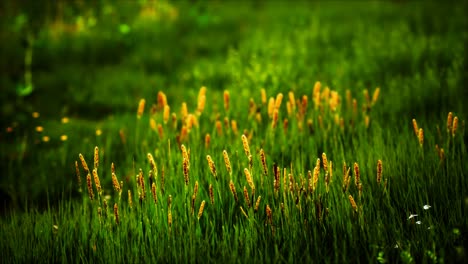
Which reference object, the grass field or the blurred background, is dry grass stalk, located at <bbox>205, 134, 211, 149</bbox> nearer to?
the grass field

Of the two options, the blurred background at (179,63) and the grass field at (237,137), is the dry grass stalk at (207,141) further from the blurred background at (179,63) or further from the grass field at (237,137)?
the blurred background at (179,63)

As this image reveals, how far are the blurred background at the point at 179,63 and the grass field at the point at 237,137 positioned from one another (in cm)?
3

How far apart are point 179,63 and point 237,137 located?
10.5 ft

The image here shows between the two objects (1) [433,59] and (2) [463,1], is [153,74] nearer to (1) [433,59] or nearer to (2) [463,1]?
(1) [433,59]

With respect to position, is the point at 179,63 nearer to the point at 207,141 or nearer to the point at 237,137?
the point at 237,137

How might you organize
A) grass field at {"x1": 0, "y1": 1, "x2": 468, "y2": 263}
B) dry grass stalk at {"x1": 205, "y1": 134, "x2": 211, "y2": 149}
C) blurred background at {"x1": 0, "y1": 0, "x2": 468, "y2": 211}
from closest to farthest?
1. grass field at {"x1": 0, "y1": 1, "x2": 468, "y2": 263}
2. dry grass stalk at {"x1": 205, "y1": 134, "x2": 211, "y2": 149}
3. blurred background at {"x1": 0, "y1": 0, "x2": 468, "y2": 211}

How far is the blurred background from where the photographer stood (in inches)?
142

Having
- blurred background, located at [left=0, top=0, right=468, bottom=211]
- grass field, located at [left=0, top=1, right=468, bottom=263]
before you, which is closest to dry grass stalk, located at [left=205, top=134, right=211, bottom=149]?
grass field, located at [left=0, top=1, right=468, bottom=263]

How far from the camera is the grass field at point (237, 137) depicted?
6.59 feet

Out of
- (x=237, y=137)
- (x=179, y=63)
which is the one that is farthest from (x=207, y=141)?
(x=179, y=63)

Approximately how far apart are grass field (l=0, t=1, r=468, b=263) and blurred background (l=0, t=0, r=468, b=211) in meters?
0.03

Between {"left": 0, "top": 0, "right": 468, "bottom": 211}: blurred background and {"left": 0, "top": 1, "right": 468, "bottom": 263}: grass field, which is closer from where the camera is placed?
{"left": 0, "top": 1, "right": 468, "bottom": 263}: grass field

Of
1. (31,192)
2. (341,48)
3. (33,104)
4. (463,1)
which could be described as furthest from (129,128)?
(463,1)

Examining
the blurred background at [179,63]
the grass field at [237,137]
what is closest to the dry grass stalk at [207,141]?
the grass field at [237,137]
